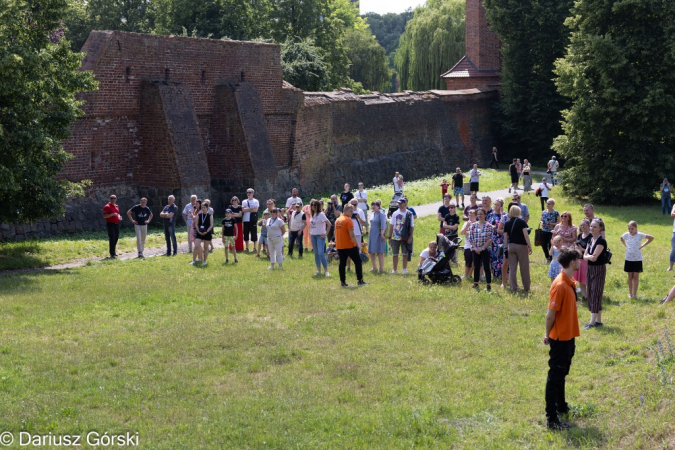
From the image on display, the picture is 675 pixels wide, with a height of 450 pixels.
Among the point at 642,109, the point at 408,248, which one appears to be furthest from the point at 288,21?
the point at 408,248

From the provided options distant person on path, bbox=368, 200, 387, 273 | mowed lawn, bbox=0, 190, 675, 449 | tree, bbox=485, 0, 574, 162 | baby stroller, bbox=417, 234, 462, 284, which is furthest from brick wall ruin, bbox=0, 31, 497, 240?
baby stroller, bbox=417, 234, 462, 284

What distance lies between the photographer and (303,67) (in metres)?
37.8

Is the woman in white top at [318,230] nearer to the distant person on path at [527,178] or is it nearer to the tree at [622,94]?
the tree at [622,94]

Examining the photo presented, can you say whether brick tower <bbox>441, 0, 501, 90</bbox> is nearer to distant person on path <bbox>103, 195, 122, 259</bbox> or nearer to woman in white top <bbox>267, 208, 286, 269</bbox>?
distant person on path <bbox>103, 195, 122, 259</bbox>

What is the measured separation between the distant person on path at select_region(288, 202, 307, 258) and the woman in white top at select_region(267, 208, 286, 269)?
1.02m

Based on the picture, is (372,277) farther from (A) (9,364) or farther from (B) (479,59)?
(B) (479,59)

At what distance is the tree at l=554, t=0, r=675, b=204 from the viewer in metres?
25.8

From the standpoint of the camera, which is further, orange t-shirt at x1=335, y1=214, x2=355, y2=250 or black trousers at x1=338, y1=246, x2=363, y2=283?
black trousers at x1=338, y1=246, x2=363, y2=283

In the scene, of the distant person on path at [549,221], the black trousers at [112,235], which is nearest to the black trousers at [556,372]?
the distant person on path at [549,221]

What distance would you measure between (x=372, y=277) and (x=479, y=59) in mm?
31655

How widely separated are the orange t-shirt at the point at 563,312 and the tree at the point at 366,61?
181ft

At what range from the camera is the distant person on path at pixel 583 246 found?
12.2m

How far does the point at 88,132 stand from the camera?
21.5 m

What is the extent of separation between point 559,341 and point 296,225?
31.7ft
